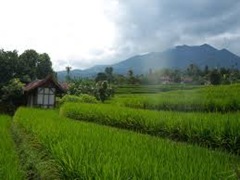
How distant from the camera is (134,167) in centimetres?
476

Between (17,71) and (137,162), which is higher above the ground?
(17,71)

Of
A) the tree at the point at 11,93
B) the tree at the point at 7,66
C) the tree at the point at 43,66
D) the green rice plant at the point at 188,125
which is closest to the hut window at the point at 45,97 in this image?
the tree at the point at 11,93

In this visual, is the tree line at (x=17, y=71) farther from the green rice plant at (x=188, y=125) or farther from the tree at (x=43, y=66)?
the green rice plant at (x=188, y=125)

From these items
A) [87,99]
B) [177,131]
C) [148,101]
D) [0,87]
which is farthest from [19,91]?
[177,131]

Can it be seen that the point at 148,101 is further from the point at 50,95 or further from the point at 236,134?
the point at 50,95

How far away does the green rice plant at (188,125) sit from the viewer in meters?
7.40

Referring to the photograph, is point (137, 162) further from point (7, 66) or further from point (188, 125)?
point (7, 66)

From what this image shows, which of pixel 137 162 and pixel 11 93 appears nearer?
pixel 137 162

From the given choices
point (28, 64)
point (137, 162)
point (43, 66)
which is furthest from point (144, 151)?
point (43, 66)

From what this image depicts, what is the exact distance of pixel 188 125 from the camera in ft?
28.5

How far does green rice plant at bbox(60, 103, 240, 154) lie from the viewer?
24.3ft

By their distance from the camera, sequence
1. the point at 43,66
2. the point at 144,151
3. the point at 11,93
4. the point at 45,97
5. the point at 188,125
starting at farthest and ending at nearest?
A: 1. the point at 43,66
2. the point at 11,93
3. the point at 45,97
4. the point at 188,125
5. the point at 144,151

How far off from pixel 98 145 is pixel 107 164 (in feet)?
6.76

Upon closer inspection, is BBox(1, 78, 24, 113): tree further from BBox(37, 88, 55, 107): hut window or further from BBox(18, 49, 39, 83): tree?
BBox(18, 49, 39, 83): tree
